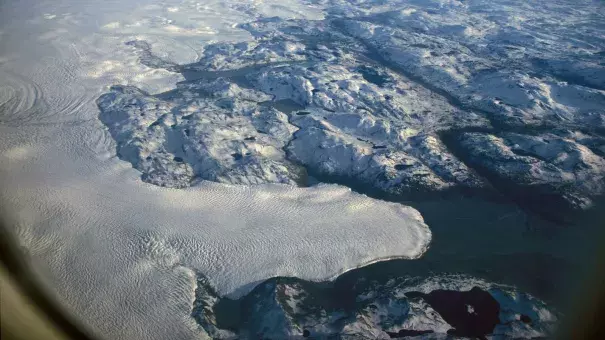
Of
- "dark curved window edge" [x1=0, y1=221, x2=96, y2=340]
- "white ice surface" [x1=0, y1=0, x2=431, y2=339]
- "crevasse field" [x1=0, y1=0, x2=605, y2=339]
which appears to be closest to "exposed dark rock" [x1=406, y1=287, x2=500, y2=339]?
"crevasse field" [x1=0, y1=0, x2=605, y2=339]

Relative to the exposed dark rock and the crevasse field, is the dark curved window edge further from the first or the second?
the exposed dark rock

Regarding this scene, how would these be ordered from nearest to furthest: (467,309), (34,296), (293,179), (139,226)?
(34,296) < (467,309) < (139,226) < (293,179)

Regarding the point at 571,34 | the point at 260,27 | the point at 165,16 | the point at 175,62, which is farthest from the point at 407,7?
the point at 175,62

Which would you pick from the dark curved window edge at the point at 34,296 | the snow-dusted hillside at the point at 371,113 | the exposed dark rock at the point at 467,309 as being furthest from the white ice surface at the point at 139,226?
the dark curved window edge at the point at 34,296

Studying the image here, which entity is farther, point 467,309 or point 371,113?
point 371,113

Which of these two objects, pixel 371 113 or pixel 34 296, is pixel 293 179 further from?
pixel 34 296

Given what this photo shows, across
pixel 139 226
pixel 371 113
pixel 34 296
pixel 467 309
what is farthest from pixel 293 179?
pixel 34 296

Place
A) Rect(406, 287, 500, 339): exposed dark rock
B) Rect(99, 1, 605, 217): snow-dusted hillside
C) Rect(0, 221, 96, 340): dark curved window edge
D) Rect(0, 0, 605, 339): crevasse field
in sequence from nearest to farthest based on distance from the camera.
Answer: Rect(0, 221, 96, 340): dark curved window edge → Rect(406, 287, 500, 339): exposed dark rock → Rect(0, 0, 605, 339): crevasse field → Rect(99, 1, 605, 217): snow-dusted hillside
